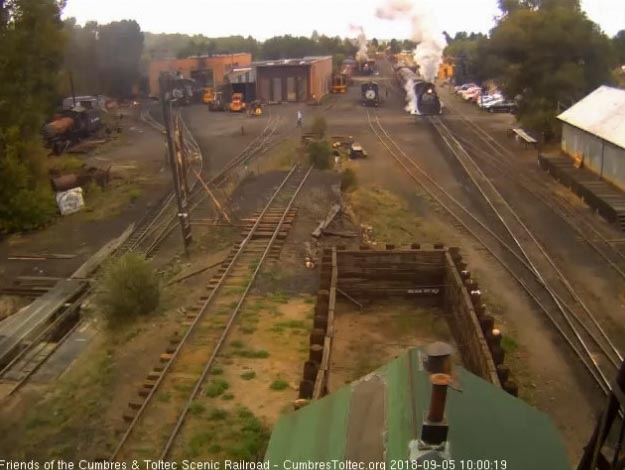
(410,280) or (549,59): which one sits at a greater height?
(549,59)

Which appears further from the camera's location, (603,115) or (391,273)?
(603,115)

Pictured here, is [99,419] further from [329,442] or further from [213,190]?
[213,190]

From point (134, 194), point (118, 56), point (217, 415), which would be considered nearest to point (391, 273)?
point (217, 415)

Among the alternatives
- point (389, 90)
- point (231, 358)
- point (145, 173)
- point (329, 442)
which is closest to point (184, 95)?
point (389, 90)

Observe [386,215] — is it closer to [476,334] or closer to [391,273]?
[391,273]

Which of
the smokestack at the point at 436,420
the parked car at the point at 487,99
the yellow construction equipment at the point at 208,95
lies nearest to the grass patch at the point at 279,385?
the smokestack at the point at 436,420

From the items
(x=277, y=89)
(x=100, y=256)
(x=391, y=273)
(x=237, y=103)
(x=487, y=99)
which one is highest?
(x=277, y=89)

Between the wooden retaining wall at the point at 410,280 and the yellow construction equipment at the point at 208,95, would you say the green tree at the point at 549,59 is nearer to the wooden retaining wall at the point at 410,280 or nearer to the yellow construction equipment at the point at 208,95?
the wooden retaining wall at the point at 410,280
